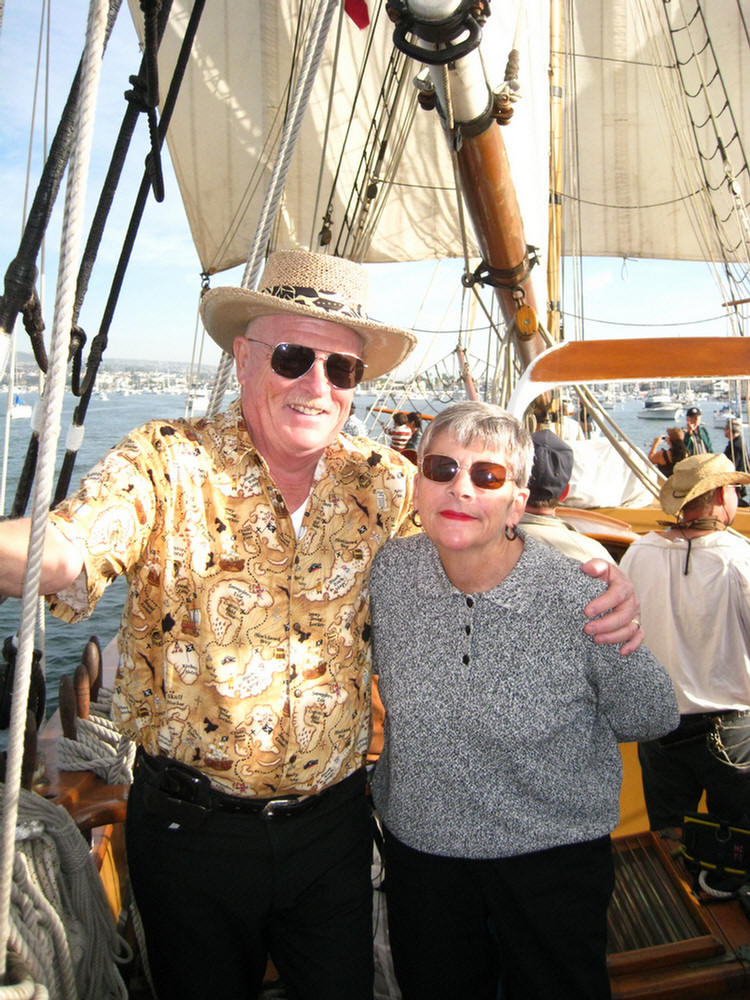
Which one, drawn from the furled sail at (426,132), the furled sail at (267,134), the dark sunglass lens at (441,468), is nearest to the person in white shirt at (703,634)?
the dark sunglass lens at (441,468)

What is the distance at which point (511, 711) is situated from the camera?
1.42 m

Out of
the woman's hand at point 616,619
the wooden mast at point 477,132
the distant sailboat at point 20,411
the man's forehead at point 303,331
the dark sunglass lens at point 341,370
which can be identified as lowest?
the woman's hand at point 616,619

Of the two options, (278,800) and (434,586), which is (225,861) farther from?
(434,586)

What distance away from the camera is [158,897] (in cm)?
146

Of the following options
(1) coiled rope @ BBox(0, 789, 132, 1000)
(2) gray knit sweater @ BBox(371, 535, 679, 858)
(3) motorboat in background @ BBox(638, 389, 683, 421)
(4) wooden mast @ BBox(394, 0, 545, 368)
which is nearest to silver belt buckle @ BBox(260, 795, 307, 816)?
(2) gray knit sweater @ BBox(371, 535, 679, 858)

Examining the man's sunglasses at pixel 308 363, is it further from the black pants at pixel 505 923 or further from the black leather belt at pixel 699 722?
the black leather belt at pixel 699 722

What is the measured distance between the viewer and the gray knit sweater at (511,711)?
1.42 meters

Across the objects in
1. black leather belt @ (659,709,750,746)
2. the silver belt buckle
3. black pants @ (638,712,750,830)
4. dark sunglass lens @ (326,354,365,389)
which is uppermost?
dark sunglass lens @ (326,354,365,389)

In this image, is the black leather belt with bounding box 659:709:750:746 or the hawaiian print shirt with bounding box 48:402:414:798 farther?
the black leather belt with bounding box 659:709:750:746

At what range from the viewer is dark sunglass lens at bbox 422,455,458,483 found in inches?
57.5

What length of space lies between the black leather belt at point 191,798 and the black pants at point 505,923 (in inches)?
12.3

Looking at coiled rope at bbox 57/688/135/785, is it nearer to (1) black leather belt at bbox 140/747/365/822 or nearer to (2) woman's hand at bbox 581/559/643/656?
(1) black leather belt at bbox 140/747/365/822

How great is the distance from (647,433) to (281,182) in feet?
159

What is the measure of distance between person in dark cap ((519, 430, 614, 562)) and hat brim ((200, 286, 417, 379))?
0.79 metres
